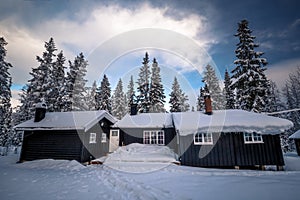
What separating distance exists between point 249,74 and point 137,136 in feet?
47.1

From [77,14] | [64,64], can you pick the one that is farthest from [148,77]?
[77,14]

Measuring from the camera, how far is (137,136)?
15164 mm

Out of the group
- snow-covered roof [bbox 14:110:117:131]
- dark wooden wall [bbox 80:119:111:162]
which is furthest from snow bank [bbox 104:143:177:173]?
snow-covered roof [bbox 14:110:117:131]

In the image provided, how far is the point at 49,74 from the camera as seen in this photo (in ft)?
68.6

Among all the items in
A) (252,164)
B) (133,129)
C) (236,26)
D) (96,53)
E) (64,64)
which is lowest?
(252,164)

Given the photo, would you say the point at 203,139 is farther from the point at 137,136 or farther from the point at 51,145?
the point at 51,145

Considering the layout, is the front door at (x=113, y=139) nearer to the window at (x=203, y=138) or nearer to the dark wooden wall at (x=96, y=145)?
the dark wooden wall at (x=96, y=145)

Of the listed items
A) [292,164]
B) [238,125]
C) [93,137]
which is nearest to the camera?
A: [238,125]

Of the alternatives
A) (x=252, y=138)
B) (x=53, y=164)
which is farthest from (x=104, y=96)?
(x=252, y=138)

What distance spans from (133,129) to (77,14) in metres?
11.5

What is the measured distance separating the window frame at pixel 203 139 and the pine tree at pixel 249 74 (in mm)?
8745

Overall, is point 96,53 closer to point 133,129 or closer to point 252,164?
point 133,129

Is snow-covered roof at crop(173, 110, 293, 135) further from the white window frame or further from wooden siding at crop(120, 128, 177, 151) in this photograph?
the white window frame

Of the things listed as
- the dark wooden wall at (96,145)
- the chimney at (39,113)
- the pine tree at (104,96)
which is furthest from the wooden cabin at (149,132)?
the pine tree at (104,96)
